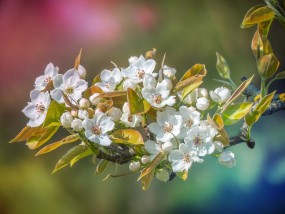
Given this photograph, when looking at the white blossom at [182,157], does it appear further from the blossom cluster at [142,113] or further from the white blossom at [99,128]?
the white blossom at [99,128]

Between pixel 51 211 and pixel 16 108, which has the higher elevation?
pixel 16 108

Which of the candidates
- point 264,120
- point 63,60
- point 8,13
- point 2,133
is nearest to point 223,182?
point 264,120

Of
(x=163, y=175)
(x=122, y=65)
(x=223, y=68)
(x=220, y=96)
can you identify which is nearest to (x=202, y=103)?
(x=220, y=96)

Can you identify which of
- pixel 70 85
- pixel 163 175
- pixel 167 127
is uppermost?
pixel 70 85

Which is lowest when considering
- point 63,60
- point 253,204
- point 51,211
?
point 253,204

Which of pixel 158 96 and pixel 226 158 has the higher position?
pixel 158 96

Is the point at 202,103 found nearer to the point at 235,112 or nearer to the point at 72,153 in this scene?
the point at 235,112

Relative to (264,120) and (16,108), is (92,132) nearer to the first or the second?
(264,120)
